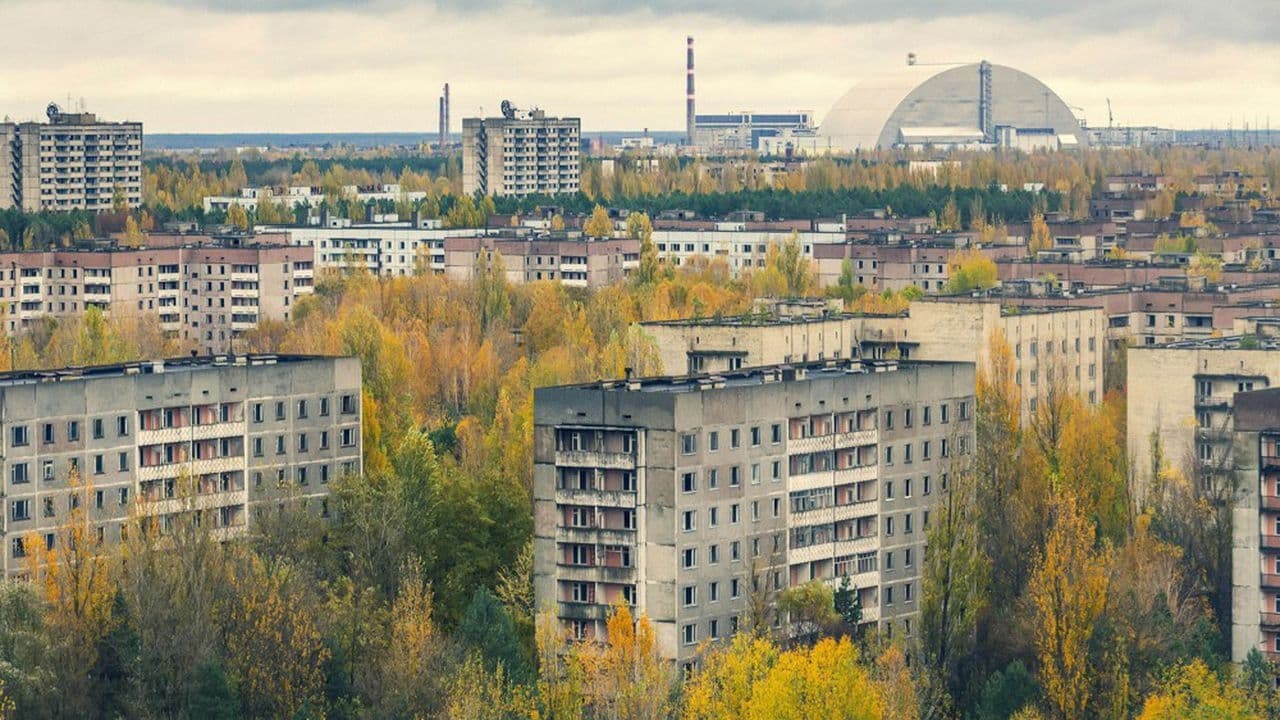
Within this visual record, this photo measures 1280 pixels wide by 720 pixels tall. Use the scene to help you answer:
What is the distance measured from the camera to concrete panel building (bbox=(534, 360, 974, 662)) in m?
31.4

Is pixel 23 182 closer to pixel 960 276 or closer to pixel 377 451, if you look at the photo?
pixel 960 276

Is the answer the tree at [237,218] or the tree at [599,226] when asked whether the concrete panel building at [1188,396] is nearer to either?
the tree at [599,226]

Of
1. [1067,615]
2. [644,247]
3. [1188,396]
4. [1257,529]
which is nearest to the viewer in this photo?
[1067,615]

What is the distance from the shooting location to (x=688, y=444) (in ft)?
104

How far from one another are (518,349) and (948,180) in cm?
5467

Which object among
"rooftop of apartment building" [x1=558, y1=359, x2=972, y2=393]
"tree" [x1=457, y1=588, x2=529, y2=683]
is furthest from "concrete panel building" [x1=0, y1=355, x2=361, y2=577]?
"rooftop of apartment building" [x1=558, y1=359, x2=972, y2=393]

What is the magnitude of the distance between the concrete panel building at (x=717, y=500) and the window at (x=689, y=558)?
11 millimetres

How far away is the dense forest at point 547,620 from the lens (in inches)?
1171

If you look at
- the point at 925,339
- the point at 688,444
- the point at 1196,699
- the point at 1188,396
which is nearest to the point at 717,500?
the point at 688,444

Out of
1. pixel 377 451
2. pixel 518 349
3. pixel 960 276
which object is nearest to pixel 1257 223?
pixel 960 276

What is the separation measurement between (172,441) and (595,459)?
7.12 meters

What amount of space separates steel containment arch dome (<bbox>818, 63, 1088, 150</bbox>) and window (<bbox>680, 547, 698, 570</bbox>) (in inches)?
5499

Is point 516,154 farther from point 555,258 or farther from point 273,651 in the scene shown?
point 273,651

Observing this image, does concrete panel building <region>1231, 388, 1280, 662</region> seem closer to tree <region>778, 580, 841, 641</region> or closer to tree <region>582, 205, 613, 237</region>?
tree <region>778, 580, 841, 641</region>
